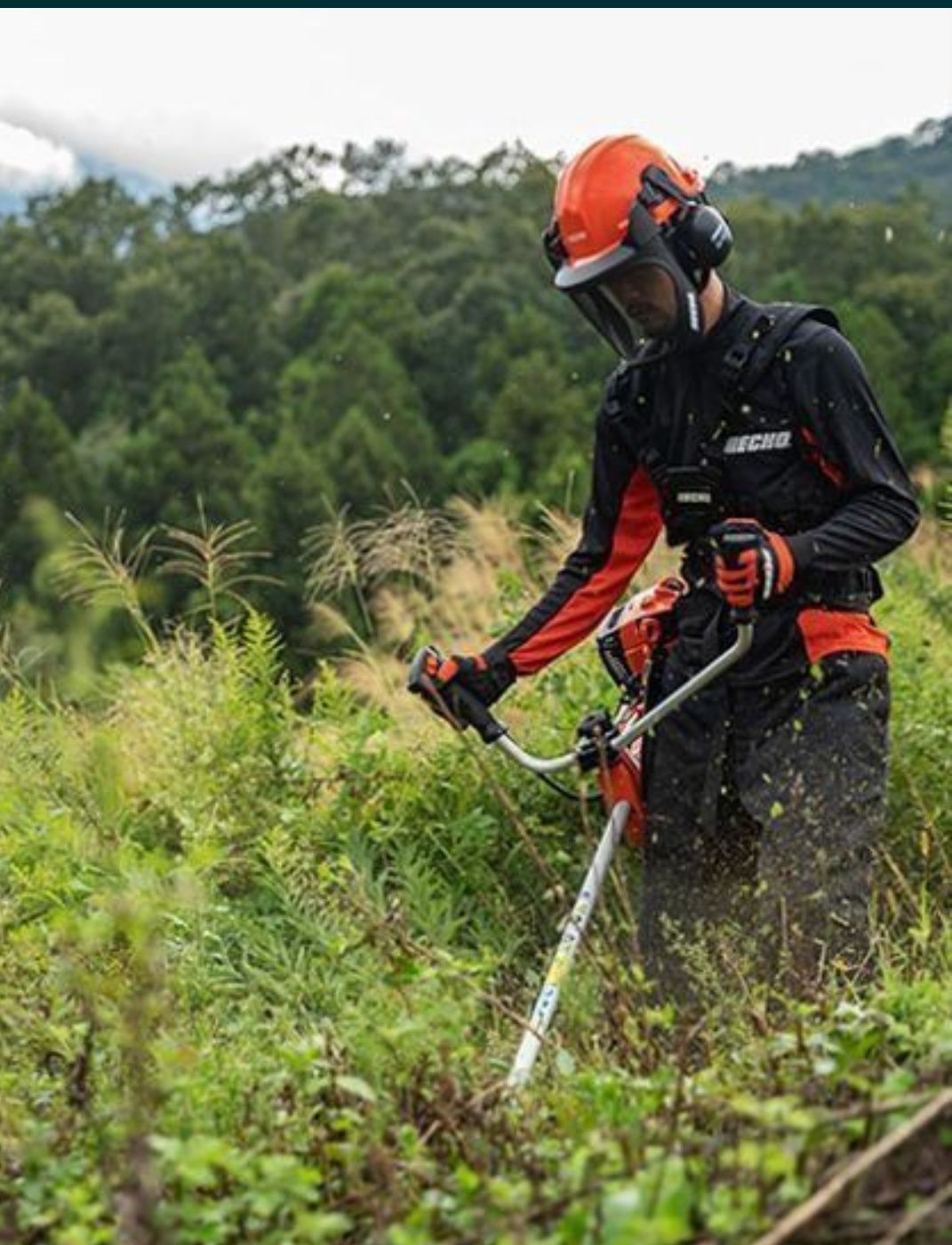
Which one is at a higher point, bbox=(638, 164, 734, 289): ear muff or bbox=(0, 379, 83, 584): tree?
bbox=(638, 164, 734, 289): ear muff

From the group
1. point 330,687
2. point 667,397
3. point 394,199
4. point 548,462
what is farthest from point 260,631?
point 394,199

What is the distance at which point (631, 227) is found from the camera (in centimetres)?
427

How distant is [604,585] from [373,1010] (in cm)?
176

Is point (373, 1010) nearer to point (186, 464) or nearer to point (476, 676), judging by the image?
point (476, 676)

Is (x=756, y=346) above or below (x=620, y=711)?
above

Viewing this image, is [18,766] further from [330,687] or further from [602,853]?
[602,853]

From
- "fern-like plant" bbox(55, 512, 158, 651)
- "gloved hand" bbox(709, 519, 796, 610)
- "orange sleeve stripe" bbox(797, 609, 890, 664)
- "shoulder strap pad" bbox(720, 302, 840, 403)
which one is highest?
"shoulder strap pad" bbox(720, 302, 840, 403)

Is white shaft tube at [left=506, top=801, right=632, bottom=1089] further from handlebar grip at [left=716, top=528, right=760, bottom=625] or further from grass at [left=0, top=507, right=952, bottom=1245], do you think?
handlebar grip at [left=716, top=528, right=760, bottom=625]

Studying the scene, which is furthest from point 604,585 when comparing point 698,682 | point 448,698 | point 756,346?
point 756,346

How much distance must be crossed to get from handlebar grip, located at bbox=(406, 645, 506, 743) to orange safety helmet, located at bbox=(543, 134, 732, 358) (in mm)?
1013

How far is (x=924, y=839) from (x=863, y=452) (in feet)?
3.21

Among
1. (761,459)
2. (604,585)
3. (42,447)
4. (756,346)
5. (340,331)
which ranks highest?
(756,346)

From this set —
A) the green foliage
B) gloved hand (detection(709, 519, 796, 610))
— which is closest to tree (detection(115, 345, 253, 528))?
the green foliage

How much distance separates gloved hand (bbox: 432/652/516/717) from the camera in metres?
4.75
